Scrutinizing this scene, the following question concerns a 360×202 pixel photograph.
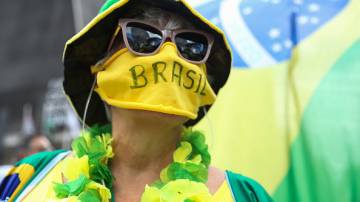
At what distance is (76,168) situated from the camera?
5.37ft

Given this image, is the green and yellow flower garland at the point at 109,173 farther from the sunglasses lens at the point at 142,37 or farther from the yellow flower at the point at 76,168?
the sunglasses lens at the point at 142,37

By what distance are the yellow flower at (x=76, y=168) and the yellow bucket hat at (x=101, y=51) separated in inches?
10.1

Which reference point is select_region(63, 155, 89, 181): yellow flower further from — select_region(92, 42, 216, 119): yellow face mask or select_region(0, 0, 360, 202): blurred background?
select_region(0, 0, 360, 202): blurred background

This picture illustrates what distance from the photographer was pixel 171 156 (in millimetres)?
1672

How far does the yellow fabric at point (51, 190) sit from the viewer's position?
158 cm

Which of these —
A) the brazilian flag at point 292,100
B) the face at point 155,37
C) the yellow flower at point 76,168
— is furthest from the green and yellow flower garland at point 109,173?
the brazilian flag at point 292,100

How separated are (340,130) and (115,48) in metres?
0.91

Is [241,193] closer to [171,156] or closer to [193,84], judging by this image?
[171,156]

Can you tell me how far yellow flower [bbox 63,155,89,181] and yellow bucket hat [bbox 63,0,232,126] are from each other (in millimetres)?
256

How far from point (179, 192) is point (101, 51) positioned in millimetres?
491

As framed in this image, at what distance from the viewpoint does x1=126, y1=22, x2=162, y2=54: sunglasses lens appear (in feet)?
5.15

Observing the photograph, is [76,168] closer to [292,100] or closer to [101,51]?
[101,51]

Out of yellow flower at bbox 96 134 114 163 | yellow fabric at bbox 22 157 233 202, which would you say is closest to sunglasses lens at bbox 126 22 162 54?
yellow flower at bbox 96 134 114 163

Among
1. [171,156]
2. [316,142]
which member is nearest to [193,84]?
[171,156]
